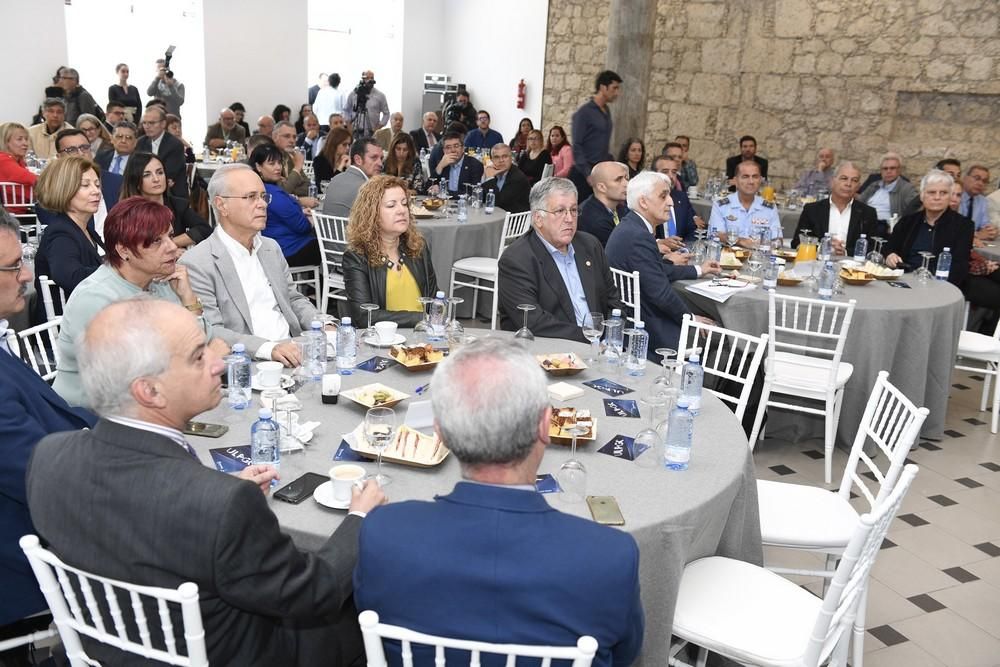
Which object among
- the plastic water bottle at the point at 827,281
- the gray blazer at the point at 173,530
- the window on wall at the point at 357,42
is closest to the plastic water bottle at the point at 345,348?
the gray blazer at the point at 173,530

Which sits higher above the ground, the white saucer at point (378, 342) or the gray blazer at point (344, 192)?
the gray blazer at point (344, 192)

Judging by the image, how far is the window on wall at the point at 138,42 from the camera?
12625 millimetres

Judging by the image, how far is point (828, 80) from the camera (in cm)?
983

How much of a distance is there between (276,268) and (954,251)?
462 centimetres

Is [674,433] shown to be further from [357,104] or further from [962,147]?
[357,104]

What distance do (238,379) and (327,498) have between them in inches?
27.2

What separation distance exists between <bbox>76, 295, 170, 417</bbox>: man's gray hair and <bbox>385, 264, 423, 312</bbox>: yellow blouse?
2233 mm

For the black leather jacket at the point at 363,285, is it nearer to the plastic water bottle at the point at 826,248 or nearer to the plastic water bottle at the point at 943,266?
the plastic water bottle at the point at 826,248

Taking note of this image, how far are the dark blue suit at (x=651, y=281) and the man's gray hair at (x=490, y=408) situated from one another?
3.07m

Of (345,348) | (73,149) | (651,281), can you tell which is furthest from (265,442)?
(73,149)

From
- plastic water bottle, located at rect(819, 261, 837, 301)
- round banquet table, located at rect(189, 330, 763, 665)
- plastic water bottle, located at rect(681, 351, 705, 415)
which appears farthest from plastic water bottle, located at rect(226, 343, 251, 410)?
plastic water bottle, located at rect(819, 261, 837, 301)

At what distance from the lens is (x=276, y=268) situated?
3740mm

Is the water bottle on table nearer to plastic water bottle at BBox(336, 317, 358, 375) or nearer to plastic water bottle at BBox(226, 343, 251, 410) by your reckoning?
plastic water bottle at BBox(336, 317, 358, 375)

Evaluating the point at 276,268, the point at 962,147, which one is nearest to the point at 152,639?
the point at 276,268
